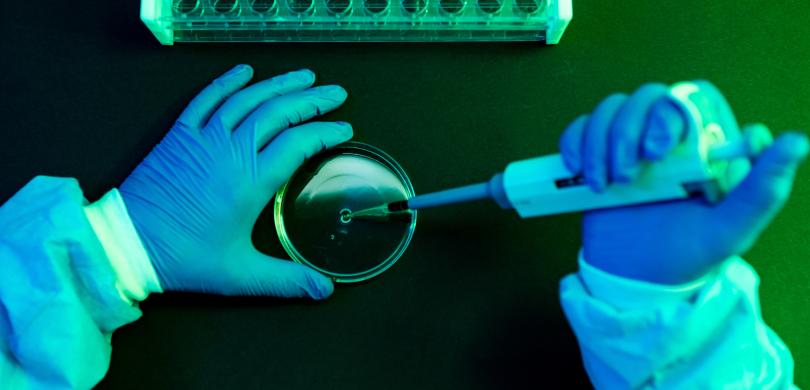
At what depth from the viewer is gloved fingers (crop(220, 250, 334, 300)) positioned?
1.28m

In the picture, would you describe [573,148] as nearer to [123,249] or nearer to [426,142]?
[426,142]

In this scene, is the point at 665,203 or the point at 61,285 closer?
the point at 665,203

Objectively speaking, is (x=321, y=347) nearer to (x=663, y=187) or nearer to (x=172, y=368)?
(x=172, y=368)

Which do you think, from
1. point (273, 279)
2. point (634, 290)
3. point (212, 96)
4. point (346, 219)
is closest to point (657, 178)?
point (634, 290)

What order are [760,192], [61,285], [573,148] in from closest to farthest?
[760,192] → [573,148] → [61,285]

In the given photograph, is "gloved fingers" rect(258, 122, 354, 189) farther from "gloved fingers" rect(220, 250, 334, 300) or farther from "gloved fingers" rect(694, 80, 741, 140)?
"gloved fingers" rect(694, 80, 741, 140)

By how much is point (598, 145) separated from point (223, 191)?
0.78 metres

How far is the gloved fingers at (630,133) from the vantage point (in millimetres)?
901

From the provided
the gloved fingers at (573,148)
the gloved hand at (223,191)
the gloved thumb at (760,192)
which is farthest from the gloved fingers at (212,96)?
the gloved thumb at (760,192)

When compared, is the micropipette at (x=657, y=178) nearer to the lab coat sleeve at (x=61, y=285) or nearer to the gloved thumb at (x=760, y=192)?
the gloved thumb at (x=760, y=192)

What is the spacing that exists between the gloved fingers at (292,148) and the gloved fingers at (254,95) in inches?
3.9

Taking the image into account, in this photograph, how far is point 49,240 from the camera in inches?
45.3

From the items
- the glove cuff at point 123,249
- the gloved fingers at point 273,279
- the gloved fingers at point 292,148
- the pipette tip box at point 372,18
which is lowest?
the gloved fingers at point 273,279

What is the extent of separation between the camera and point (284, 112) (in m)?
Answer: 1.34
